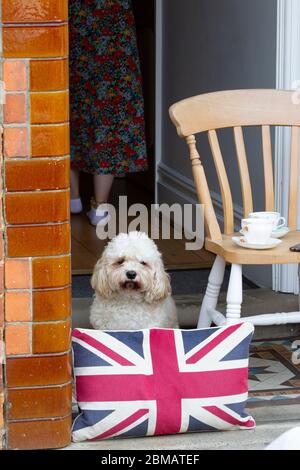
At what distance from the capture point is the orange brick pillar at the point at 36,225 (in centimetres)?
272

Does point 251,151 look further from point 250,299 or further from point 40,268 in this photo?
point 40,268

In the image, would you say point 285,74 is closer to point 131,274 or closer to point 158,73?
point 131,274

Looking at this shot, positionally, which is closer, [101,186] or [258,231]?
[258,231]

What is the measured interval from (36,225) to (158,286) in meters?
0.82

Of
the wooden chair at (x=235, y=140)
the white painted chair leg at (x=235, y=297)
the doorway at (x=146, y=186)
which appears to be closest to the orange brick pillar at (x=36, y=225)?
the white painted chair leg at (x=235, y=297)

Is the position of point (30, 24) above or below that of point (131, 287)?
above

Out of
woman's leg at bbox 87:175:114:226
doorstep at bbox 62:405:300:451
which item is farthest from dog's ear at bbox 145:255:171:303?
woman's leg at bbox 87:175:114:226

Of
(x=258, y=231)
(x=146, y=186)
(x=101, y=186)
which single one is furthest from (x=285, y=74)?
(x=146, y=186)

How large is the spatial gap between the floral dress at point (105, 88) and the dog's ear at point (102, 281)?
2096 millimetres

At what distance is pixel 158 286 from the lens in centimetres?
353

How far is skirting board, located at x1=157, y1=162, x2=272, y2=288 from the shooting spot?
452cm

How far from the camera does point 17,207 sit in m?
A: 2.80

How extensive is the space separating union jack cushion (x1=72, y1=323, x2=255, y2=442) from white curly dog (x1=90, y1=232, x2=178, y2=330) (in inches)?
19.9

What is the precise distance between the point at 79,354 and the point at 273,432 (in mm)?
640
